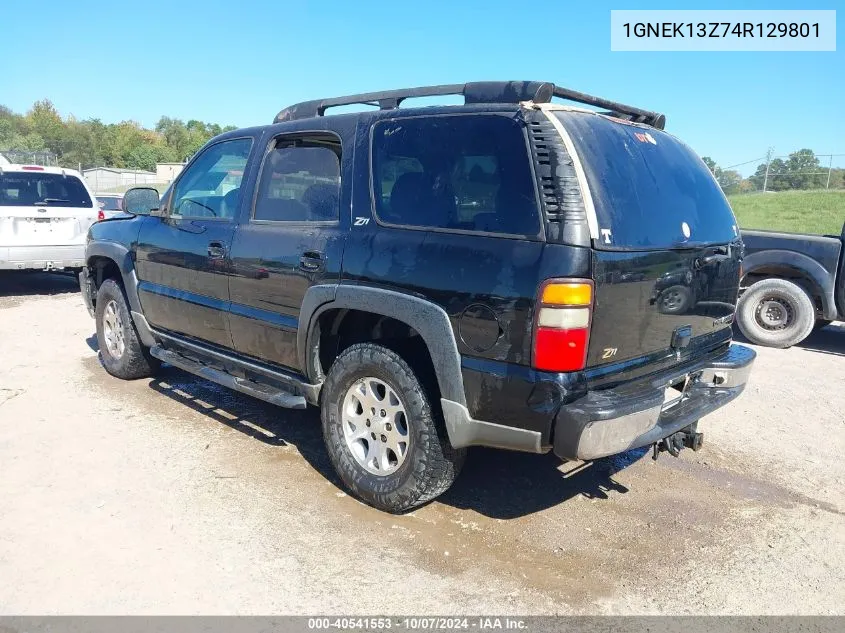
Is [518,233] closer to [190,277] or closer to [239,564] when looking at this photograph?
[239,564]

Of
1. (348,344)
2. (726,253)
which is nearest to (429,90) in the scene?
(348,344)

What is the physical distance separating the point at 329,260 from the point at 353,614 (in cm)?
174

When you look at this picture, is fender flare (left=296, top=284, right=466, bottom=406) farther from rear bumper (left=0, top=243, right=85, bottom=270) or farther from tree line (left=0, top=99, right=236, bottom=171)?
tree line (left=0, top=99, right=236, bottom=171)

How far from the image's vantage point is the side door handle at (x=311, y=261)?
362 centimetres

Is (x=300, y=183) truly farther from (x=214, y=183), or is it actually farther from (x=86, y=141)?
(x=86, y=141)

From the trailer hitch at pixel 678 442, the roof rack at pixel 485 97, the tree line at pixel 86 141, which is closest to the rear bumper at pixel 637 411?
the trailer hitch at pixel 678 442

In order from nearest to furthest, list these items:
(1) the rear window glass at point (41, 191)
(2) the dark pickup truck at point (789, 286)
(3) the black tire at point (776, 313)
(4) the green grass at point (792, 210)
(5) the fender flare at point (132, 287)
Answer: (5) the fender flare at point (132, 287) → (2) the dark pickup truck at point (789, 286) → (3) the black tire at point (776, 313) → (1) the rear window glass at point (41, 191) → (4) the green grass at point (792, 210)

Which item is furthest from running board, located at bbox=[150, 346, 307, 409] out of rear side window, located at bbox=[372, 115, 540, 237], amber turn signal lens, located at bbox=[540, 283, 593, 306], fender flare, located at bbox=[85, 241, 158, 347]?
amber turn signal lens, located at bbox=[540, 283, 593, 306]

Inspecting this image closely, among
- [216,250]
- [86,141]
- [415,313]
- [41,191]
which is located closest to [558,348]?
[415,313]

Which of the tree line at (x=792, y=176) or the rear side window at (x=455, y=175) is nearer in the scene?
the rear side window at (x=455, y=175)

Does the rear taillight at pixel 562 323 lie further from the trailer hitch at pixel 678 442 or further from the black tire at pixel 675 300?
the trailer hitch at pixel 678 442

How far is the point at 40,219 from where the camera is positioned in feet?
30.8

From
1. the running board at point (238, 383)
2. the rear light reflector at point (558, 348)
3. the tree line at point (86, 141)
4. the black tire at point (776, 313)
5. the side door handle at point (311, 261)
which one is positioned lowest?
the black tire at point (776, 313)

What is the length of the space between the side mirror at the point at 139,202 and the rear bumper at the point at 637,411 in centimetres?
375
